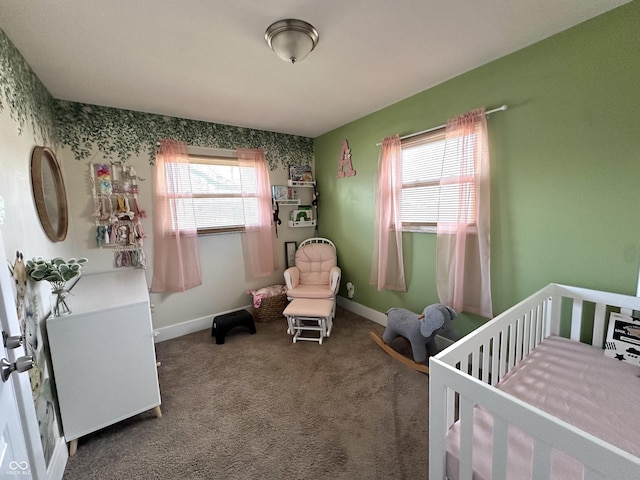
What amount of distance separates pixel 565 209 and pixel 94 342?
9.93 feet

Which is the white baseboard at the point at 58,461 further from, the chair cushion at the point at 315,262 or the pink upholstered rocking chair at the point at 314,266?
the chair cushion at the point at 315,262

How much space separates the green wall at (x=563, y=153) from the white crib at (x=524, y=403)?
0.19 metres

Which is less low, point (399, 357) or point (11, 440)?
point (11, 440)

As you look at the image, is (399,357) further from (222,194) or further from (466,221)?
(222,194)

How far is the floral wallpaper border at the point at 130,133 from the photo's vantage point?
2.38 metres

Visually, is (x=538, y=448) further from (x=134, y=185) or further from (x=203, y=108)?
(x=134, y=185)

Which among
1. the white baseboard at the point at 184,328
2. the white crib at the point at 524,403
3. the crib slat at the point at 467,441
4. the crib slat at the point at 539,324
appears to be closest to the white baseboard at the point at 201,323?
the white baseboard at the point at 184,328

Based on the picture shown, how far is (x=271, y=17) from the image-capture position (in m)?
1.40

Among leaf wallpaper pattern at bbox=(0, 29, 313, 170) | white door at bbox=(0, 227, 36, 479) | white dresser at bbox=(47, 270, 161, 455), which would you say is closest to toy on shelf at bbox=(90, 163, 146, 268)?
leaf wallpaper pattern at bbox=(0, 29, 313, 170)

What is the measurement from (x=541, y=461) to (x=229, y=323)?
8.66ft

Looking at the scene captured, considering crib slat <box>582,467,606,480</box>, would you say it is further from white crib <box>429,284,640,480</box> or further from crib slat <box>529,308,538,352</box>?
crib slat <box>529,308,538,352</box>

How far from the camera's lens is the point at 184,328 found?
302 cm

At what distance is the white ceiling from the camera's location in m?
1.35

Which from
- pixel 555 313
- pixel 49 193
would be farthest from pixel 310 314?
pixel 49 193
